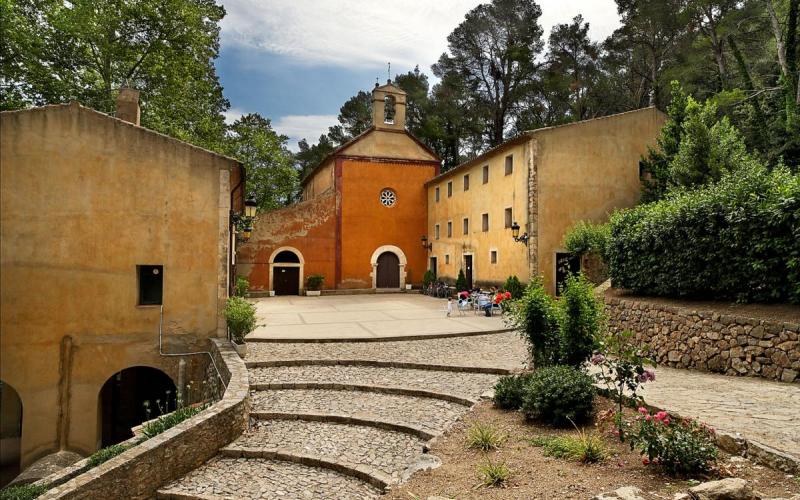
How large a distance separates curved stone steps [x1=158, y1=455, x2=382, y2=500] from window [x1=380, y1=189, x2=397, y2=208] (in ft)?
71.9

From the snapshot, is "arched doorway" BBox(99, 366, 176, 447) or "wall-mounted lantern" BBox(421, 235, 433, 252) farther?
"wall-mounted lantern" BBox(421, 235, 433, 252)

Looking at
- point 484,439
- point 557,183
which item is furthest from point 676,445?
point 557,183

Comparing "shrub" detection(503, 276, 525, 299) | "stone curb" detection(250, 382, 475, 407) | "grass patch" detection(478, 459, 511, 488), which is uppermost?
"shrub" detection(503, 276, 525, 299)

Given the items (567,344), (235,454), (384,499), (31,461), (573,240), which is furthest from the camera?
(573,240)

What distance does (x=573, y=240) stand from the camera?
1598 centimetres

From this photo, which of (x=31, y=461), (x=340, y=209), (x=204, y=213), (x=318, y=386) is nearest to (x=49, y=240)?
(x=204, y=213)

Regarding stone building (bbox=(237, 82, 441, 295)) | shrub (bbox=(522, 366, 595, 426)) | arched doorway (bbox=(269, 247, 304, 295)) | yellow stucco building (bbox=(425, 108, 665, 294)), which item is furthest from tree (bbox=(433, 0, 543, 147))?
shrub (bbox=(522, 366, 595, 426))

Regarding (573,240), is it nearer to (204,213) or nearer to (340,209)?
(204,213)

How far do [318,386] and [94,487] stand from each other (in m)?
3.85

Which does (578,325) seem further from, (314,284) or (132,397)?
(314,284)

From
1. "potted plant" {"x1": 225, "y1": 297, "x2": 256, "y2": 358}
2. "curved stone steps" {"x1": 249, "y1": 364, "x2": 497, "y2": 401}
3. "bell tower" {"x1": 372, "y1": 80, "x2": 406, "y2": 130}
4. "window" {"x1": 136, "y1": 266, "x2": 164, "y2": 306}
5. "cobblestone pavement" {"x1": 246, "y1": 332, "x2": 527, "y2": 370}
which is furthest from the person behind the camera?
"bell tower" {"x1": 372, "y1": 80, "x2": 406, "y2": 130}

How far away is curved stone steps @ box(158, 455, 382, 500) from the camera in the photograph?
5051mm

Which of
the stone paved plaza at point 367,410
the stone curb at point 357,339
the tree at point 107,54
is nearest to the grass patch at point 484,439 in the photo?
the stone paved plaza at point 367,410

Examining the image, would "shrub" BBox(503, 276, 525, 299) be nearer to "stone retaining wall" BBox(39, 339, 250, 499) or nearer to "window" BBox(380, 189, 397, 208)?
"window" BBox(380, 189, 397, 208)
